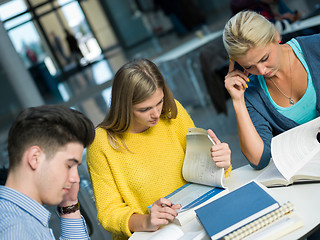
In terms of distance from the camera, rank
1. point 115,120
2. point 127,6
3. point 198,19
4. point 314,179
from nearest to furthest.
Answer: point 314,179 → point 115,120 → point 198,19 → point 127,6

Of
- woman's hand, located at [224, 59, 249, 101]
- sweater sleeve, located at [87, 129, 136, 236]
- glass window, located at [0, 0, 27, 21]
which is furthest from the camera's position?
glass window, located at [0, 0, 27, 21]

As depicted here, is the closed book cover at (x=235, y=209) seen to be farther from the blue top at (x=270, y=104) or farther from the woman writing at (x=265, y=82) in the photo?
the blue top at (x=270, y=104)

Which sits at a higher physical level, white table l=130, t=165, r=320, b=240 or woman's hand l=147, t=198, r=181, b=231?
woman's hand l=147, t=198, r=181, b=231

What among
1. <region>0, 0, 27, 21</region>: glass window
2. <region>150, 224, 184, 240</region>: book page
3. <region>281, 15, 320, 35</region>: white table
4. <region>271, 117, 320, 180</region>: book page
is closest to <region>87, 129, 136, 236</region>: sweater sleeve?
<region>150, 224, 184, 240</region>: book page

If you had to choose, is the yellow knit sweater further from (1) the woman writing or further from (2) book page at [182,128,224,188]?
(1) the woman writing

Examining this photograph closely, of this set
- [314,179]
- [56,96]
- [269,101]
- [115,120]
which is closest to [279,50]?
[269,101]

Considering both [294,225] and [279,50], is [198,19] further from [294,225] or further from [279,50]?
[294,225]

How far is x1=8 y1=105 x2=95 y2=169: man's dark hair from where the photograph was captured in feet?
3.53

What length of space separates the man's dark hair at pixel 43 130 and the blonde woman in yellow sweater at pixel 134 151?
1.61ft

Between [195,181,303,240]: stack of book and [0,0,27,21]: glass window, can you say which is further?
[0,0,27,21]: glass window

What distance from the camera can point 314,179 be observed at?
137 cm

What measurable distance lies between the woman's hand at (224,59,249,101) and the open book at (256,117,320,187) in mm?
334

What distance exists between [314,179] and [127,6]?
14.1 metres

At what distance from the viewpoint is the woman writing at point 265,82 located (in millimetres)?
1663
